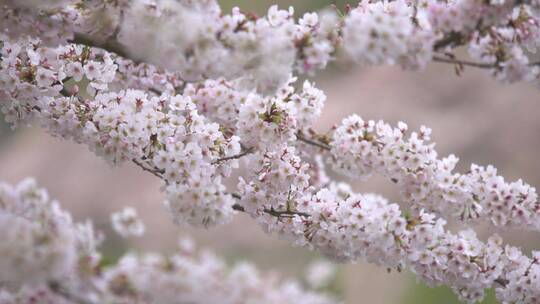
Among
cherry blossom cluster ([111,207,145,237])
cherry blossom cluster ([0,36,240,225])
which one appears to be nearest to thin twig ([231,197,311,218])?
cherry blossom cluster ([0,36,240,225])

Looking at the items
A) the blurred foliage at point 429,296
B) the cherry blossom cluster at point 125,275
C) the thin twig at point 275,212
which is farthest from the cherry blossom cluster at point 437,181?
the blurred foliage at point 429,296

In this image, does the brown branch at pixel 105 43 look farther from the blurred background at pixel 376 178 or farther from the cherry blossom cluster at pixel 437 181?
the blurred background at pixel 376 178

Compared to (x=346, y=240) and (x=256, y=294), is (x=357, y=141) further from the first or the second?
(x=256, y=294)

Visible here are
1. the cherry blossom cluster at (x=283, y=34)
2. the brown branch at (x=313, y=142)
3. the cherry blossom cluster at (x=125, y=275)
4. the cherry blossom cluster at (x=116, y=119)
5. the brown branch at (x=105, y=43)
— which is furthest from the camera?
the brown branch at (x=313, y=142)

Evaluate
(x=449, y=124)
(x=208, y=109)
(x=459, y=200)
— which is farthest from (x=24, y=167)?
(x=459, y=200)

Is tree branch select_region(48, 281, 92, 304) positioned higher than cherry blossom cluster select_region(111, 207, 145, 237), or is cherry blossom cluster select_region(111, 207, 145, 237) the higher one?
cherry blossom cluster select_region(111, 207, 145, 237)

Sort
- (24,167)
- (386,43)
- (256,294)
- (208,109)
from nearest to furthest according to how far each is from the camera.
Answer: (256,294)
(386,43)
(208,109)
(24,167)

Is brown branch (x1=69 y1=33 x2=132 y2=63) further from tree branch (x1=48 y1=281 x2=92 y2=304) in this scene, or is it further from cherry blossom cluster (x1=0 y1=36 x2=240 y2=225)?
tree branch (x1=48 y1=281 x2=92 y2=304)
